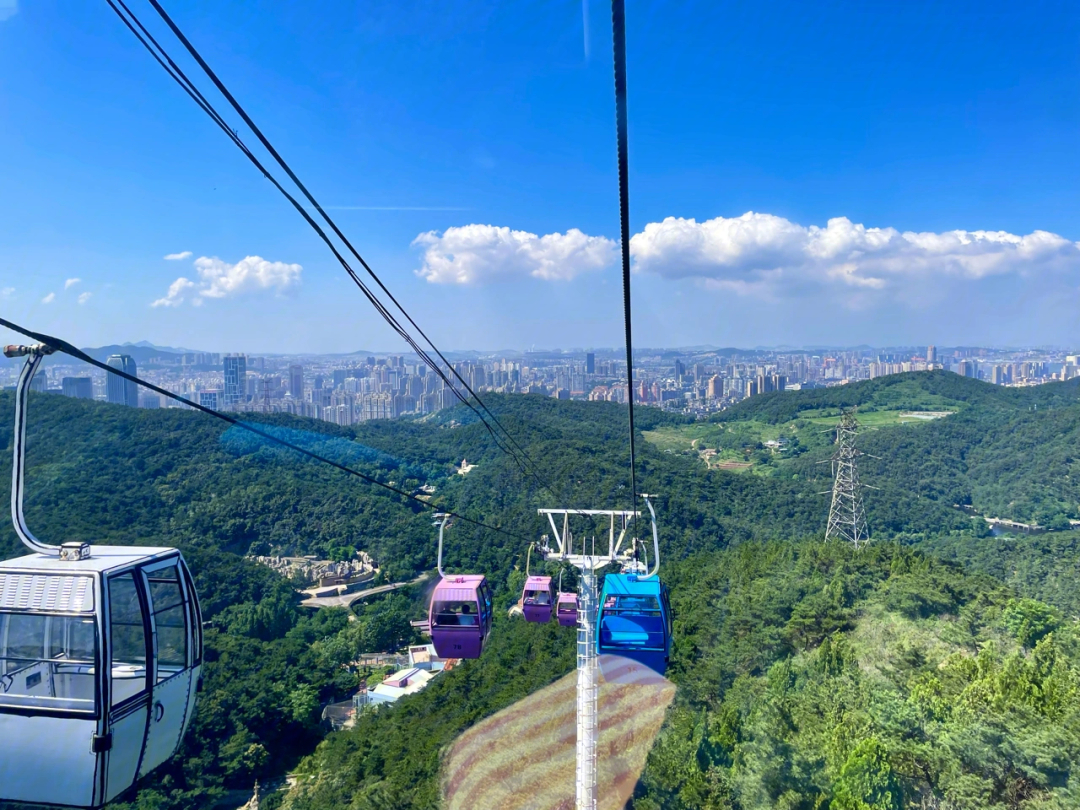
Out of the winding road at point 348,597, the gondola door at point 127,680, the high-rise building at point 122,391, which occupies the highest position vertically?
the high-rise building at point 122,391

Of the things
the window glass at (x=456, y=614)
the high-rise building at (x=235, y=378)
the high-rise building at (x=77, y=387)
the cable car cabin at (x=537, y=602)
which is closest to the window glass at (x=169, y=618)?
the window glass at (x=456, y=614)

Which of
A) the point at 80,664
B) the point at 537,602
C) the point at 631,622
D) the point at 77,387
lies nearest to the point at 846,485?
the point at 537,602

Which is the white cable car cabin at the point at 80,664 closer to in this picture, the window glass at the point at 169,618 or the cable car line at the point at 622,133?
the window glass at the point at 169,618

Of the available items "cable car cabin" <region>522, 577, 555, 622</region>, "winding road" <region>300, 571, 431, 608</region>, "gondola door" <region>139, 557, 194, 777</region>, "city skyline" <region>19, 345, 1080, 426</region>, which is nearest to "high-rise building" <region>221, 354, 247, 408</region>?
"city skyline" <region>19, 345, 1080, 426</region>

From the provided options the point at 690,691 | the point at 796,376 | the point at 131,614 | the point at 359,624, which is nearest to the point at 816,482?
the point at 359,624

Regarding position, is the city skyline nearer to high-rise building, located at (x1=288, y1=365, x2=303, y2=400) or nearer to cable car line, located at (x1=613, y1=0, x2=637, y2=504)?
high-rise building, located at (x1=288, y1=365, x2=303, y2=400)

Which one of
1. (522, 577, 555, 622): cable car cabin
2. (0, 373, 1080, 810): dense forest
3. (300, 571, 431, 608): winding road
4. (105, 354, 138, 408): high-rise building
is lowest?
(300, 571, 431, 608): winding road

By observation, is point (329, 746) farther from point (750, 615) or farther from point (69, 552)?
point (69, 552)
